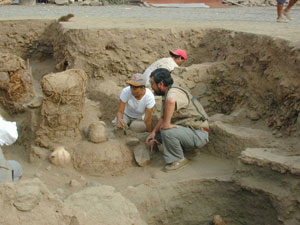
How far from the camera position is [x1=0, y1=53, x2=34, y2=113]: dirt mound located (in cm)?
636

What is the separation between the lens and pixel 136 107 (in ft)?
19.6

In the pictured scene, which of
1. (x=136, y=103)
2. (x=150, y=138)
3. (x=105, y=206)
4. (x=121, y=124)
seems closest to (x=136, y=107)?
(x=136, y=103)

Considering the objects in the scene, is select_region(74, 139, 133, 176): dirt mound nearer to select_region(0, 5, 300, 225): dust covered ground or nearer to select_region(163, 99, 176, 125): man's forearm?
select_region(0, 5, 300, 225): dust covered ground

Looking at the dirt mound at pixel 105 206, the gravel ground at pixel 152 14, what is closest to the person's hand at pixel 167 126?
the dirt mound at pixel 105 206

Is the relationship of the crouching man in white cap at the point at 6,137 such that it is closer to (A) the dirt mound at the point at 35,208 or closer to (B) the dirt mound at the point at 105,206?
(A) the dirt mound at the point at 35,208

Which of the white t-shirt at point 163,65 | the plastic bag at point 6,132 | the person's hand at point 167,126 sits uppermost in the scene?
the plastic bag at point 6,132

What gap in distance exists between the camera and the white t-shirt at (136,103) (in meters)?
5.83

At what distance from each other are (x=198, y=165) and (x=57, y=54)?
4.22 m

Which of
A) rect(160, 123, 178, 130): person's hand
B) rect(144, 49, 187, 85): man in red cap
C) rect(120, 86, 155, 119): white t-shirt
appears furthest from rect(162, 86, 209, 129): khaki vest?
rect(144, 49, 187, 85): man in red cap

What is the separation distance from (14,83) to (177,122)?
2.80m

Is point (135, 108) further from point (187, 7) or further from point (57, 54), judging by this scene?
point (187, 7)

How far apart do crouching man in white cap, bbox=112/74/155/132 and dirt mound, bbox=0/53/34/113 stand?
1.69 m

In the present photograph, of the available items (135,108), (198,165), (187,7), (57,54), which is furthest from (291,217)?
(187,7)

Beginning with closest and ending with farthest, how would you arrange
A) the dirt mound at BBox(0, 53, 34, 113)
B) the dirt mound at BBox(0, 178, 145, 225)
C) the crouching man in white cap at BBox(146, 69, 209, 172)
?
the dirt mound at BBox(0, 178, 145, 225) < the crouching man in white cap at BBox(146, 69, 209, 172) < the dirt mound at BBox(0, 53, 34, 113)
